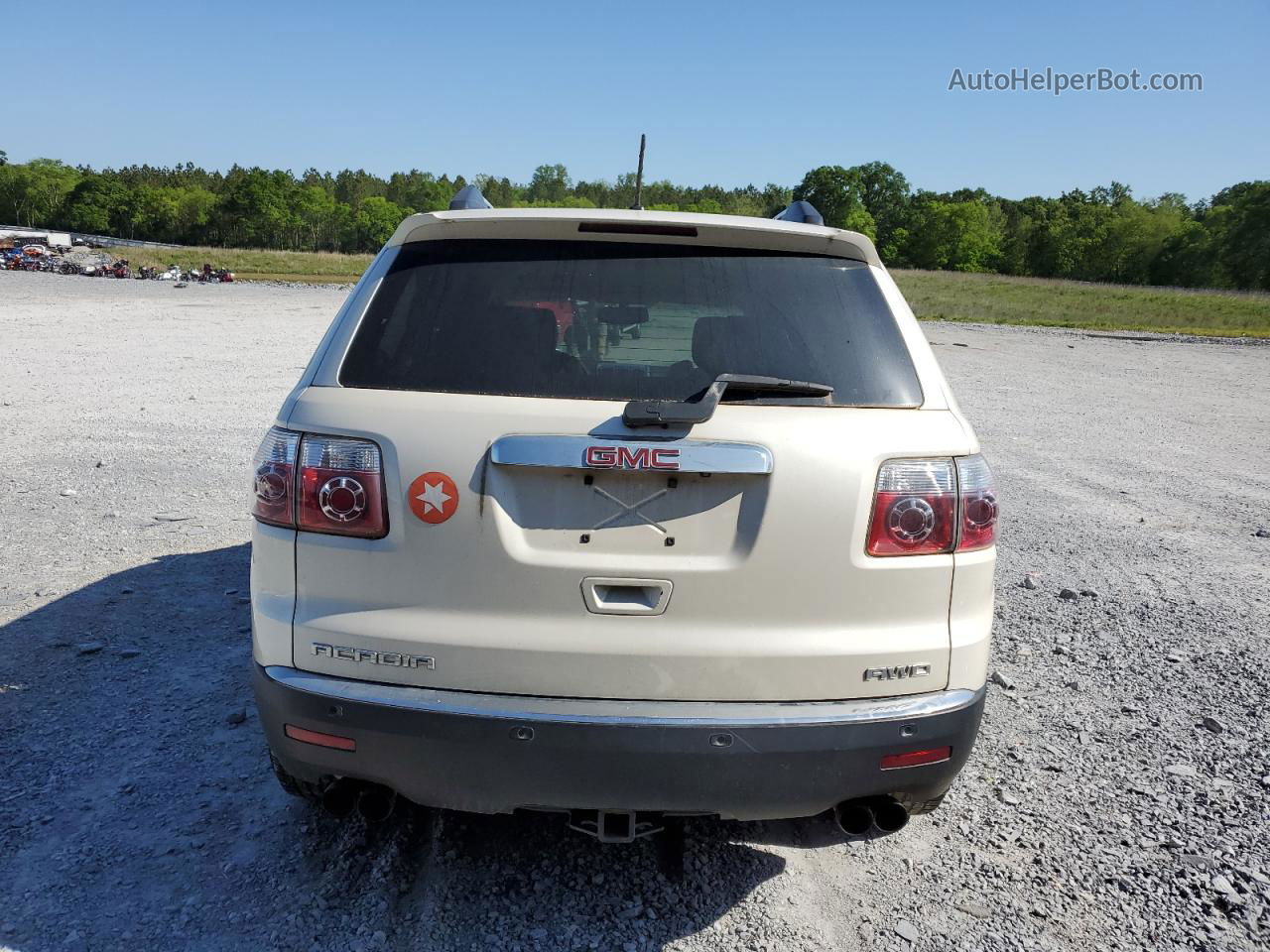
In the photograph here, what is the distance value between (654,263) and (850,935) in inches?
78.6

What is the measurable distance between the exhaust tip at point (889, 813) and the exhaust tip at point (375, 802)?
130 cm

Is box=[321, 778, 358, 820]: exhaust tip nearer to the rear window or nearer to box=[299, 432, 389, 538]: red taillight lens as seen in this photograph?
box=[299, 432, 389, 538]: red taillight lens

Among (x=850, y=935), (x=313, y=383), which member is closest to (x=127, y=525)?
(x=313, y=383)

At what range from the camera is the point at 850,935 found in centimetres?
267

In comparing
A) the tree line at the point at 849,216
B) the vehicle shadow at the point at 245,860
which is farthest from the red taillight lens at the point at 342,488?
the tree line at the point at 849,216

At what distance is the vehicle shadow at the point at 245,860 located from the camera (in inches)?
103

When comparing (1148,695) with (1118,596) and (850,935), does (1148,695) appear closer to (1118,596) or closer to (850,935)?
(1118,596)

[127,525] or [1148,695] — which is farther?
[127,525]

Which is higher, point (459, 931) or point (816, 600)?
point (816, 600)

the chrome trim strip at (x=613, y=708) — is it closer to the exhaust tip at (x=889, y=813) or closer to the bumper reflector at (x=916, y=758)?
the bumper reflector at (x=916, y=758)

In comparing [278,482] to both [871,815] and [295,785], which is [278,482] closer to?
[295,785]

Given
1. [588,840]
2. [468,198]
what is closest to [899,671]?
[588,840]

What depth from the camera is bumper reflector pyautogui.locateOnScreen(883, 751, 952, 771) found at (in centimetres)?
239

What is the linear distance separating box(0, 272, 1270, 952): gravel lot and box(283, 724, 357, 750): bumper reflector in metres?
0.59
